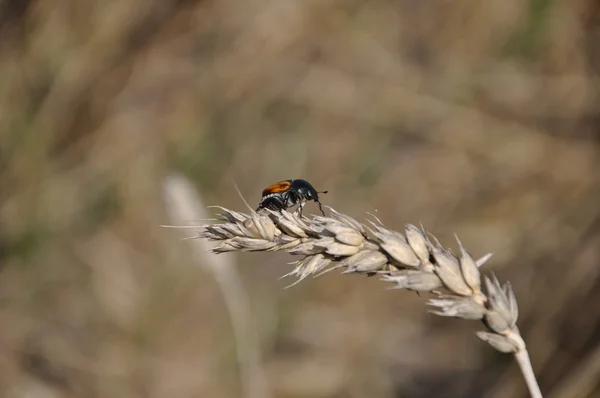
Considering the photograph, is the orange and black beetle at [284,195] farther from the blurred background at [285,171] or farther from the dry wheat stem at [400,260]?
the blurred background at [285,171]

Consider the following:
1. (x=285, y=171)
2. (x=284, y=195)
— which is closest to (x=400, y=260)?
(x=284, y=195)

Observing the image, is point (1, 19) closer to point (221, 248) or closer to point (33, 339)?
point (33, 339)

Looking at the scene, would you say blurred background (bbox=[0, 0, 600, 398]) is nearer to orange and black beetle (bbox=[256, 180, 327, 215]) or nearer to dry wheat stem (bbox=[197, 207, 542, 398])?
orange and black beetle (bbox=[256, 180, 327, 215])

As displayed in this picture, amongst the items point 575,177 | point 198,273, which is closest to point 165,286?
point 198,273

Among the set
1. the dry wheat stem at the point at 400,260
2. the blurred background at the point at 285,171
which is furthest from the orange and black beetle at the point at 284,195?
the blurred background at the point at 285,171

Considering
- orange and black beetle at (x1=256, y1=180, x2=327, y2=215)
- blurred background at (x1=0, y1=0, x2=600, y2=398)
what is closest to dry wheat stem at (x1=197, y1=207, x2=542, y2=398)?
orange and black beetle at (x1=256, y1=180, x2=327, y2=215)

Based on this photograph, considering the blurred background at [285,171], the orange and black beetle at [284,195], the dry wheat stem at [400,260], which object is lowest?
the dry wheat stem at [400,260]

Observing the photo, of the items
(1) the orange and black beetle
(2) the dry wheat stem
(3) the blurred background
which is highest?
(3) the blurred background
